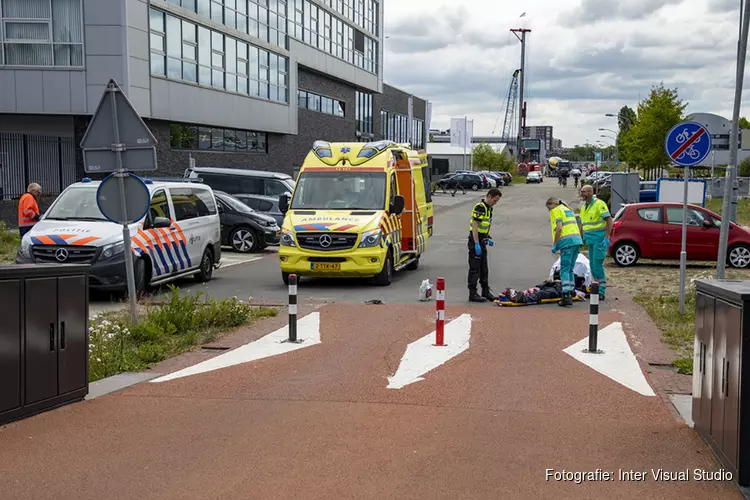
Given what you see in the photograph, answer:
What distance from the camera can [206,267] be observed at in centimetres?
1706

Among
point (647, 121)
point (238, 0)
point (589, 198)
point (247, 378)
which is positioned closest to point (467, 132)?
point (647, 121)

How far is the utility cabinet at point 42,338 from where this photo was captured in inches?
251

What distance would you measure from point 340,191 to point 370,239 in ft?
5.03

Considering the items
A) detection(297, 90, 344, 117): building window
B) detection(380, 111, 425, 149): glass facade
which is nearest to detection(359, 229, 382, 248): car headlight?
detection(297, 90, 344, 117): building window

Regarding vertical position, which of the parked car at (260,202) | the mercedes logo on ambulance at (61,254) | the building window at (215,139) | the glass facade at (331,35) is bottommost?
the mercedes logo on ambulance at (61,254)

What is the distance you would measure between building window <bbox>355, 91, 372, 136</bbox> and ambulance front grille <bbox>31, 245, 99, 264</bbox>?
1817 inches

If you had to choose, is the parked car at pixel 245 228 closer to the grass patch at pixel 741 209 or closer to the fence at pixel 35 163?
the fence at pixel 35 163

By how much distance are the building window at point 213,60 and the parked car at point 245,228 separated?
9540mm

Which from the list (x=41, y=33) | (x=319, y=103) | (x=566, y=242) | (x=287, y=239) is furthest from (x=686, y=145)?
(x=319, y=103)

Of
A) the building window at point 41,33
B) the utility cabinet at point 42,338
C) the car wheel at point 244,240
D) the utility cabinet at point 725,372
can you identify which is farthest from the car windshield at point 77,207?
the building window at point 41,33

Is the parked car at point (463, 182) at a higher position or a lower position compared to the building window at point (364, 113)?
lower

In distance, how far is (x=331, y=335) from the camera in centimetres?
1116

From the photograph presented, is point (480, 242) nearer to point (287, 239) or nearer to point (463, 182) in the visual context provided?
point (287, 239)

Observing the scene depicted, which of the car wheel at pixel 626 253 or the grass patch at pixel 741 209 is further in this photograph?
the grass patch at pixel 741 209
